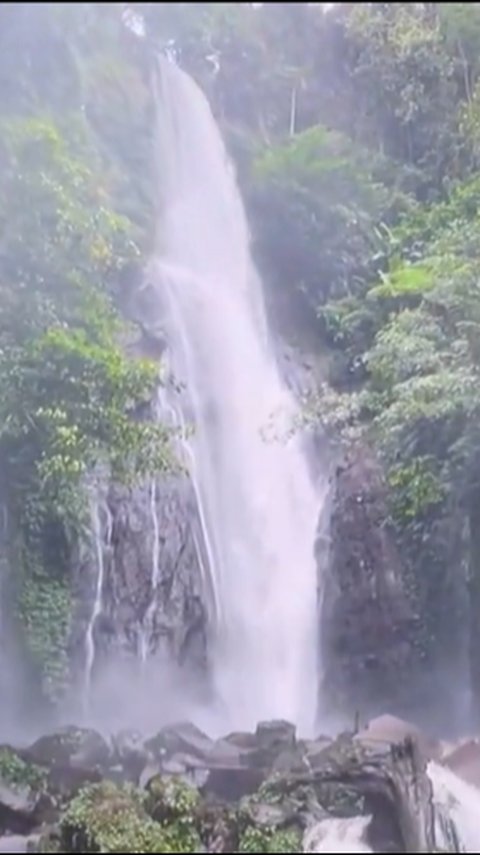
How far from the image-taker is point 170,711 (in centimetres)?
1273

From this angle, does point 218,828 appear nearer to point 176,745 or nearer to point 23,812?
point 23,812

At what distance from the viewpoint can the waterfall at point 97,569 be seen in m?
12.4

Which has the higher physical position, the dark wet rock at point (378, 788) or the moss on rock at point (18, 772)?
the moss on rock at point (18, 772)

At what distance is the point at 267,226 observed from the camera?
18.0 m

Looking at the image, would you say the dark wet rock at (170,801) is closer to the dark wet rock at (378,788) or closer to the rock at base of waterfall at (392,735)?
the dark wet rock at (378,788)

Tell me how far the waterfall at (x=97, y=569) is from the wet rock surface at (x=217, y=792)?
7.46 ft

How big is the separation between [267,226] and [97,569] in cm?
727

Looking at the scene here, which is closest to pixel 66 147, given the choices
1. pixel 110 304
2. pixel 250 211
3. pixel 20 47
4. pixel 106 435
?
pixel 20 47

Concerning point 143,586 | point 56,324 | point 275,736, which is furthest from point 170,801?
point 56,324

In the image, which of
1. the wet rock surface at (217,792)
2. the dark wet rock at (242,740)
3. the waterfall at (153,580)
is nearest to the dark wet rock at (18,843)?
the wet rock surface at (217,792)

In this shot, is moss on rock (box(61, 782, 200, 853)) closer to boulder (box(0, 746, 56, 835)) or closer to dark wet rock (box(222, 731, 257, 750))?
boulder (box(0, 746, 56, 835))

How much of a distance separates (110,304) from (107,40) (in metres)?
4.48

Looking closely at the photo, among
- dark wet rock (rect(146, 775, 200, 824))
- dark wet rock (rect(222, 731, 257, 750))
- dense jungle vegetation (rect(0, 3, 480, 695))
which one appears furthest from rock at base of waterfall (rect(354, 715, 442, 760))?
dense jungle vegetation (rect(0, 3, 480, 695))

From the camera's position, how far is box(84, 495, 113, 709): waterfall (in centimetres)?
1241
